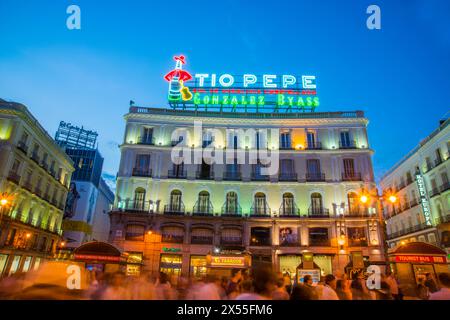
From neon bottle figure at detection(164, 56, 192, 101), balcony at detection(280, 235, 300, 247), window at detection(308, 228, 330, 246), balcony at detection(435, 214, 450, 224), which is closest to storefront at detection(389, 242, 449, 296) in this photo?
window at detection(308, 228, 330, 246)

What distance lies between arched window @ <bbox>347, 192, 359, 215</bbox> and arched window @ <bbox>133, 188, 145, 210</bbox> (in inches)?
795

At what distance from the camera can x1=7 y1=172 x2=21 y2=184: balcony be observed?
1123 inches

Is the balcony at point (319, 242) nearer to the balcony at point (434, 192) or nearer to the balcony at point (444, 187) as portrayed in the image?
the balcony at point (444, 187)

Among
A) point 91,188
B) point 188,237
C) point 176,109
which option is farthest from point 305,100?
point 91,188

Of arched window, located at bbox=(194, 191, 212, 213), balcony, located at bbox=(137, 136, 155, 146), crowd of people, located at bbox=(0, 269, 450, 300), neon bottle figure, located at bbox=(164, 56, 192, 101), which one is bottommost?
crowd of people, located at bbox=(0, 269, 450, 300)

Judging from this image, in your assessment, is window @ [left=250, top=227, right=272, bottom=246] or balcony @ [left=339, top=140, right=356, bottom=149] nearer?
window @ [left=250, top=227, right=272, bottom=246]

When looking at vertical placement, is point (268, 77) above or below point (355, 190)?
above

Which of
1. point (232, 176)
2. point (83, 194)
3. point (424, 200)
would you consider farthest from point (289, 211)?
point (83, 194)

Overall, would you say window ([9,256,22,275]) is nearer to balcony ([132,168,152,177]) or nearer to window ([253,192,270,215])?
balcony ([132,168,152,177])

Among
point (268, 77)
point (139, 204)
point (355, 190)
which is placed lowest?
point (139, 204)

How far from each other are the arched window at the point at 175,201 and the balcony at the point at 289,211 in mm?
9973
